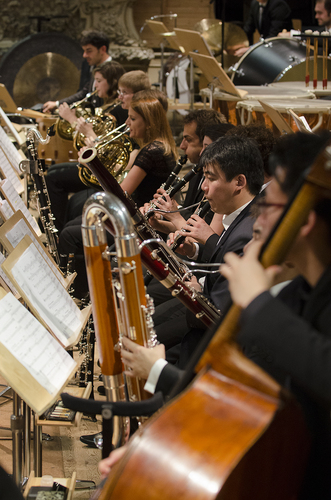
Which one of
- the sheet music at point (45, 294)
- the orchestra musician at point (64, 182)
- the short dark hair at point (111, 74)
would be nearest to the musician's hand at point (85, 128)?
the orchestra musician at point (64, 182)

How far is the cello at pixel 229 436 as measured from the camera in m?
0.77

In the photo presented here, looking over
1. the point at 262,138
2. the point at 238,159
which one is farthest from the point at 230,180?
the point at 262,138

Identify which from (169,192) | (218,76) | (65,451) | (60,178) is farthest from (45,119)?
(65,451)

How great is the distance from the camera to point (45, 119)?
5434mm

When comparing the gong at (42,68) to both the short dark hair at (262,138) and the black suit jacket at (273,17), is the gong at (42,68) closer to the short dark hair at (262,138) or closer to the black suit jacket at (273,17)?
the black suit jacket at (273,17)

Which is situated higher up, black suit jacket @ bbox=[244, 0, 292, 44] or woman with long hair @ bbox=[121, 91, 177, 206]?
black suit jacket @ bbox=[244, 0, 292, 44]

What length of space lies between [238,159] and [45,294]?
1001mm

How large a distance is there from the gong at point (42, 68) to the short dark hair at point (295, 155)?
28.3ft

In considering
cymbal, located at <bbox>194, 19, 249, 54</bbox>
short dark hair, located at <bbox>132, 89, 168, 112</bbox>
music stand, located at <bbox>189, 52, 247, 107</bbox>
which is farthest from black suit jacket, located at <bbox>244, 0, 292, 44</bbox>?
short dark hair, located at <bbox>132, 89, 168, 112</bbox>

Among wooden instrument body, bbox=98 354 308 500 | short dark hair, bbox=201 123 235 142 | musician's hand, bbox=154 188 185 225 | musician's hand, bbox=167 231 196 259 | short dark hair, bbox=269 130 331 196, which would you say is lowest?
musician's hand, bbox=167 231 196 259

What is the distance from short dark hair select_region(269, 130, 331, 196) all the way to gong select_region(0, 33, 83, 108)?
8.62 meters

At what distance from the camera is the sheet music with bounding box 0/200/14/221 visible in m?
1.89

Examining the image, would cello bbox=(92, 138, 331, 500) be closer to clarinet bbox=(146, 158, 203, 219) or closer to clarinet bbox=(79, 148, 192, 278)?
clarinet bbox=(79, 148, 192, 278)

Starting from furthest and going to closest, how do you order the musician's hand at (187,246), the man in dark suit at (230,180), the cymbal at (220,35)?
the cymbal at (220,35) < the musician's hand at (187,246) < the man in dark suit at (230,180)
